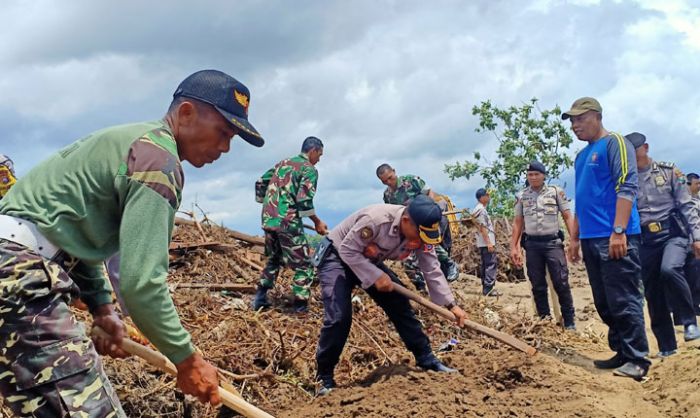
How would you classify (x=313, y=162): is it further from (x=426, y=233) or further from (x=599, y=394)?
(x=599, y=394)

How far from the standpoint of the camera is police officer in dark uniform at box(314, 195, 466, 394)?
465 centimetres

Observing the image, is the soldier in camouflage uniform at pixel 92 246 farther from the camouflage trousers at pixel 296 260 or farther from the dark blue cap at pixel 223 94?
the camouflage trousers at pixel 296 260

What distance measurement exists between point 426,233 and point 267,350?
2019mm

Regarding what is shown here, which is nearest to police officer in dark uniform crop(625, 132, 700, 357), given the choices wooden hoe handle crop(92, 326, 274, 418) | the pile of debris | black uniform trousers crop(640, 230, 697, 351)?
black uniform trousers crop(640, 230, 697, 351)

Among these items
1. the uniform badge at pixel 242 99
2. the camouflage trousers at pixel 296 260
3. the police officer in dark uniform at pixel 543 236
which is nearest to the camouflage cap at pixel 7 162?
the camouflage trousers at pixel 296 260

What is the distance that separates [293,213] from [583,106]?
3244mm

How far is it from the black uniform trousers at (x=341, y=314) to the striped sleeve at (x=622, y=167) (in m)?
1.91

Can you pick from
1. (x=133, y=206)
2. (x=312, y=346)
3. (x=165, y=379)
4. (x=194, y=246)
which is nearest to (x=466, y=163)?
(x=194, y=246)

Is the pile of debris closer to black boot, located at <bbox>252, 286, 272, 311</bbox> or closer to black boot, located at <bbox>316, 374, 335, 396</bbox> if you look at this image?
black boot, located at <bbox>252, 286, 272, 311</bbox>

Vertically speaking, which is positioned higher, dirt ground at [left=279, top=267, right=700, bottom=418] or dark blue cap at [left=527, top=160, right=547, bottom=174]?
dark blue cap at [left=527, top=160, right=547, bottom=174]

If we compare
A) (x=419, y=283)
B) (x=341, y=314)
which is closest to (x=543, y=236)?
(x=419, y=283)

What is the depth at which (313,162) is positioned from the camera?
7.32 m

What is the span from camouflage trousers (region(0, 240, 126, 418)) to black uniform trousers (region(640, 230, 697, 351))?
5536mm

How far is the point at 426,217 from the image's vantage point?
452 cm
